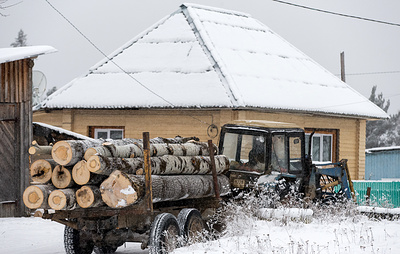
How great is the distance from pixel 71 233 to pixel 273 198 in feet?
11.8

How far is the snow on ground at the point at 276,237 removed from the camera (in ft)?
27.3

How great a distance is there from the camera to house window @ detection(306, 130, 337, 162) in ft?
66.7

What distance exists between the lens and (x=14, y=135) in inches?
539

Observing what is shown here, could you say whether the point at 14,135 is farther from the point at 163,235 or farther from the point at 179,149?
the point at 163,235

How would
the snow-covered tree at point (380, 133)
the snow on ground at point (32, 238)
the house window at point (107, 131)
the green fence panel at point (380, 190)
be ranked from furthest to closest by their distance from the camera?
the snow-covered tree at point (380, 133), the house window at point (107, 131), the green fence panel at point (380, 190), the snow on ground at point (32, 238)

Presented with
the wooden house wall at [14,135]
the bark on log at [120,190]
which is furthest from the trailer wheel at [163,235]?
the wooden house wall at [14,135]

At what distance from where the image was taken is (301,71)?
20953mm

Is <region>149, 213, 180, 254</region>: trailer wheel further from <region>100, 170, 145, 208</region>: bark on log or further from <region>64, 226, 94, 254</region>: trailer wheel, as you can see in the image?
<region>64, 226, 94, 254</region>: trailer wheel

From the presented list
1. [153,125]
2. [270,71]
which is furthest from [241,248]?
[270,71]

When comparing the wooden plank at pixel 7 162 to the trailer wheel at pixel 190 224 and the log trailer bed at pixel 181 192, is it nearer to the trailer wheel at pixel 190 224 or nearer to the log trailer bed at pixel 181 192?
the log trailer bed at pixel 181 192

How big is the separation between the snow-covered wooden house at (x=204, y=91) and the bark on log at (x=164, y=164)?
6483mm

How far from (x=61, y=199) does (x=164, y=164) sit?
1691mm

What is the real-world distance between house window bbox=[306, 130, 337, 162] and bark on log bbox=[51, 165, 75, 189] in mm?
13272

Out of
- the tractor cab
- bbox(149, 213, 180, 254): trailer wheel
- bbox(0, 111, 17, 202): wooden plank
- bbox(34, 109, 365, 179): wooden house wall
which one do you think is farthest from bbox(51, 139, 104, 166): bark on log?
bbox(34, 109, 365, 179): wooden house wall
